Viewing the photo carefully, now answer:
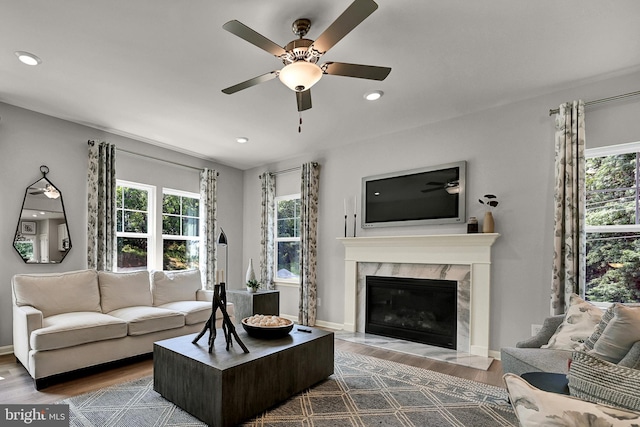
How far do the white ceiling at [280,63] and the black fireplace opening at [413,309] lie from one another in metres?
2.04

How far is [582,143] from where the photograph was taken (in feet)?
10.1

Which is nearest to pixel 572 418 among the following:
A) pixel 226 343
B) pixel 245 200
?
pixel 226 343

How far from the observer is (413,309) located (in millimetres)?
4262

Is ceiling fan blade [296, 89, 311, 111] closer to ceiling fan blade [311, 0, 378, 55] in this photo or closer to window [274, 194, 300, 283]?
ceiling fan blade [311, 0, 378, 55]

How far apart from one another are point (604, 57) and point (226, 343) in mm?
3804

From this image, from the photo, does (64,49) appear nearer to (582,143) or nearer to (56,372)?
(56,372)

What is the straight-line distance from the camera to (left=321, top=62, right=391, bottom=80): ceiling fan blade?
2221mm

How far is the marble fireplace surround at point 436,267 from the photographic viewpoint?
369cm

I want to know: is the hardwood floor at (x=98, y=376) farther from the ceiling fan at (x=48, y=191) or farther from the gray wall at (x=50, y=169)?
the ceiling fan at (x=48, y=191)

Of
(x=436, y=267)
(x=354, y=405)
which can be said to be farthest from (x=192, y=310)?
(x=436, y=267)

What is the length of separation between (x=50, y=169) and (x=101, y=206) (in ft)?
2.16

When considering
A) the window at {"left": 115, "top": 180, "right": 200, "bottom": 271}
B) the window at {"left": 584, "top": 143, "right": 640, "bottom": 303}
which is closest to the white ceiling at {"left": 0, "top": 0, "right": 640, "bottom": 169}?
the window at {"left": 584, "top": 143, "right": 640, "bottom": 303}

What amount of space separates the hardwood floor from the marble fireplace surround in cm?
46

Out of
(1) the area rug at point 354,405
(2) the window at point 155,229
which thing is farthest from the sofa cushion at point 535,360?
(2) the window at point 155,229
